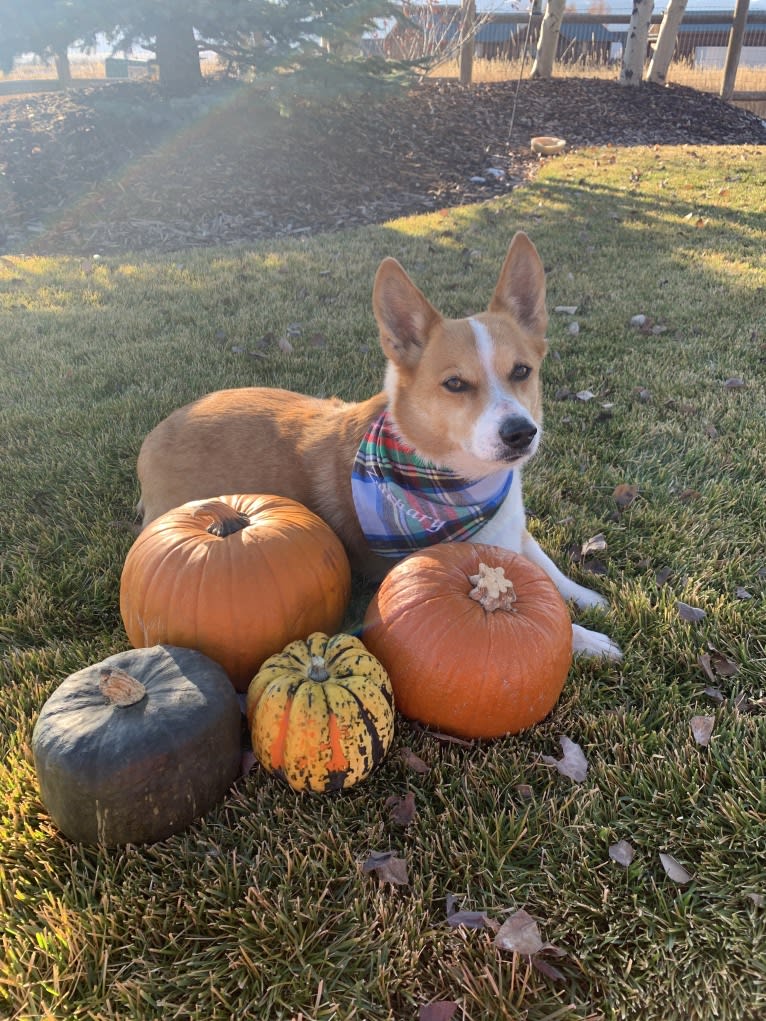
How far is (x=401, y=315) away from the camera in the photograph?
3135mm

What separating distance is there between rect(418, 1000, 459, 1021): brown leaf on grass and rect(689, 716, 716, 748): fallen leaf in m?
1.17

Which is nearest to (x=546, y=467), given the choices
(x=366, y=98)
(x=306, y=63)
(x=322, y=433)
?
(x=322, y=433)

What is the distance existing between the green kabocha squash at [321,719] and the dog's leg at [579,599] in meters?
0.89

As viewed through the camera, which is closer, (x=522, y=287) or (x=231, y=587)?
(x=231, y=587)

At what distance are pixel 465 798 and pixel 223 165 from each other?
38.8ft

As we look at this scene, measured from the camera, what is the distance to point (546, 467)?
4.04 m

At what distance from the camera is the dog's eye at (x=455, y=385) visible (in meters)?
2.98

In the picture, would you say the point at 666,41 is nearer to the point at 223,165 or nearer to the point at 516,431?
the point at 223,165

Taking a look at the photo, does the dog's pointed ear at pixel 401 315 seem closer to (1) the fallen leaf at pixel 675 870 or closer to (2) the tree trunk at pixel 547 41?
(1) the fallen leaf at pixel 675 870

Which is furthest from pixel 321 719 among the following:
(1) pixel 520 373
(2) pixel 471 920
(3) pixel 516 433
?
(1) pixel 520 373

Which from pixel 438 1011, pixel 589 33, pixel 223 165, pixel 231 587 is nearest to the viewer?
pixel 438 1011

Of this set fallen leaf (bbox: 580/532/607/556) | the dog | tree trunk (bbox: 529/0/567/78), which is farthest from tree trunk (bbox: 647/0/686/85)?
fallen leaf (bbox: 580/532/607/556)

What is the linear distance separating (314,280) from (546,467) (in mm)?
4211

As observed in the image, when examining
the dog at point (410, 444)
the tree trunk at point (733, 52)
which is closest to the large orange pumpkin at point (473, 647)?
the dog at point (410, 444)
